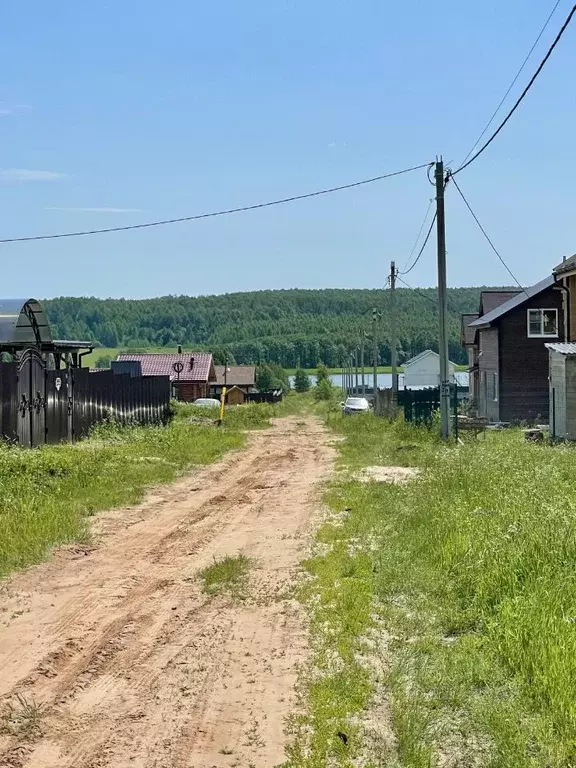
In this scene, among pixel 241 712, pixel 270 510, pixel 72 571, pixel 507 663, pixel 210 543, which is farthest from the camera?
pixel 270 510

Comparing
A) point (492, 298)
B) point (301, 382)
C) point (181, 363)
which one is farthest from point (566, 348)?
point (301, 382)

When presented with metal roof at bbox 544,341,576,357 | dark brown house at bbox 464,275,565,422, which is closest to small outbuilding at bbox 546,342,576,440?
metal roof at bbox 544,341,576,357

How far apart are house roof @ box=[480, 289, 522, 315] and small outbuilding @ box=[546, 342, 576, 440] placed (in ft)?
66.5

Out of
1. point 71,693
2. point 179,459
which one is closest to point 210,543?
point 71,693

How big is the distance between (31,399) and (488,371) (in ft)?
87.8

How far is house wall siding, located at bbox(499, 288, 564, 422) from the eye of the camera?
38.2 m

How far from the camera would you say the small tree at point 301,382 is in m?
117

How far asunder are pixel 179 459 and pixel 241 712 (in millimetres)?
14852

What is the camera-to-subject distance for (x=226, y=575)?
28.8 feet

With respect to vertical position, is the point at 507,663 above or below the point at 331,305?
below

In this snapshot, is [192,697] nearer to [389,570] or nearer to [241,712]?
[241,712]

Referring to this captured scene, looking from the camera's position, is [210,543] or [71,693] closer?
[71,693]

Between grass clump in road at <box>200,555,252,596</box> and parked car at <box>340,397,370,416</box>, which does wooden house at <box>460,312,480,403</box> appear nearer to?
parked car at <box>340,397,370,416</box>

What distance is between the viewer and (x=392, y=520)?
11.4m
